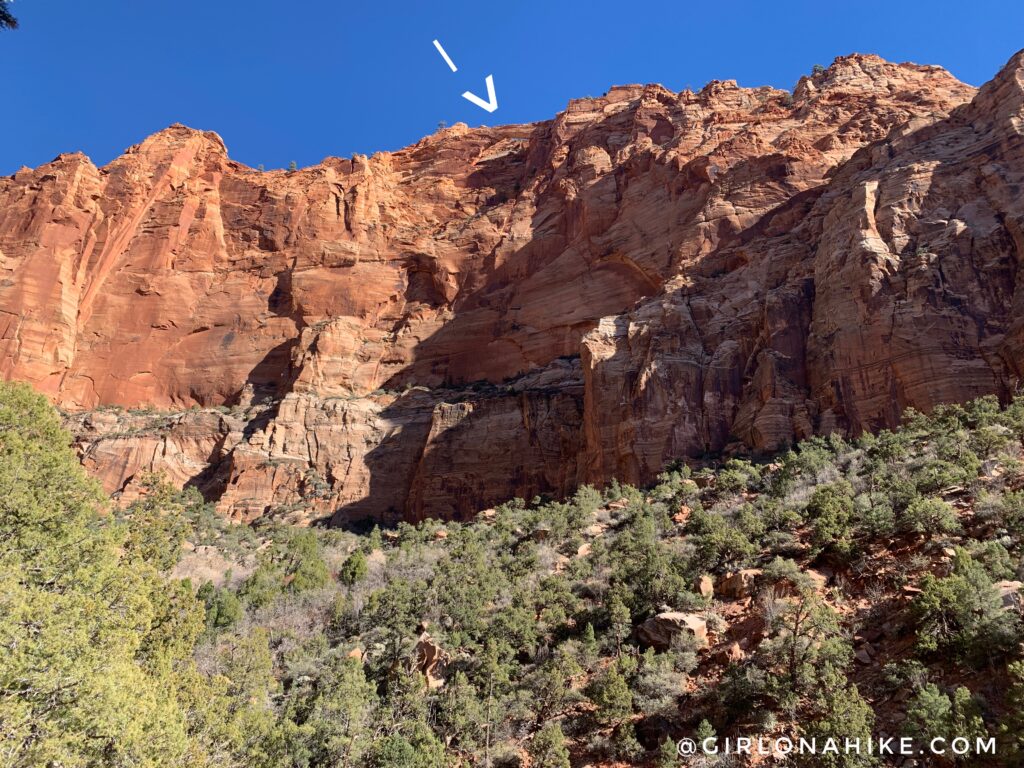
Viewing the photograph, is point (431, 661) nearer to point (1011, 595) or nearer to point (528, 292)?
point (1011, 595)

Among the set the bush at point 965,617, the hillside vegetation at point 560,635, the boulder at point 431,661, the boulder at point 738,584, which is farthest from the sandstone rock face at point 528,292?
the bush at point 965,617

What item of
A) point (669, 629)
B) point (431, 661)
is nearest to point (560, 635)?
point (431, 661)

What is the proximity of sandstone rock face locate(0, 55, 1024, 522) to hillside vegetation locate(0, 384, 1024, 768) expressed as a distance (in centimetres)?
1012

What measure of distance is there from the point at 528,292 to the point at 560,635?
3679 cm

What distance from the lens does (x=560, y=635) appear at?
16.9 meters

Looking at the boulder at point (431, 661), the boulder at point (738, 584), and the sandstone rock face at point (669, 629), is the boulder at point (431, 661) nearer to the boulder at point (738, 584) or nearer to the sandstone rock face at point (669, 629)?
the sandstone rock face at point (669, 629)

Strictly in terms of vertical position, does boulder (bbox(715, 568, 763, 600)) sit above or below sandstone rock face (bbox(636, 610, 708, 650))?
above

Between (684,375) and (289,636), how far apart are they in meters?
22.6

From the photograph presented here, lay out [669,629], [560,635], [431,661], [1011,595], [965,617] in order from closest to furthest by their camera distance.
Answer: [965,617]
[1011,595]
[669,629]
[431,661]
[560,635]

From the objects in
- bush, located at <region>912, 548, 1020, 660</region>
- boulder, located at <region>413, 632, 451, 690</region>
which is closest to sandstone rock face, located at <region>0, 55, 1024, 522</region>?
boulder, located at <region>413, 632, 451, 690</region>

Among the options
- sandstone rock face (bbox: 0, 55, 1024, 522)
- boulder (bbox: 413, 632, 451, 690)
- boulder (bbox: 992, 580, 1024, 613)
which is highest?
sandstone rock face (bbox: 0, 55, 1024, 522)

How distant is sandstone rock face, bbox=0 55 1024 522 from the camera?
31203 mm

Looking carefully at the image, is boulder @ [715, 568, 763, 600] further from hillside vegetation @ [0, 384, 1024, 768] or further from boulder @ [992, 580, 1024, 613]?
boulder @ [992, 580, 1024, 613]

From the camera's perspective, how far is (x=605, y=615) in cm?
1680
